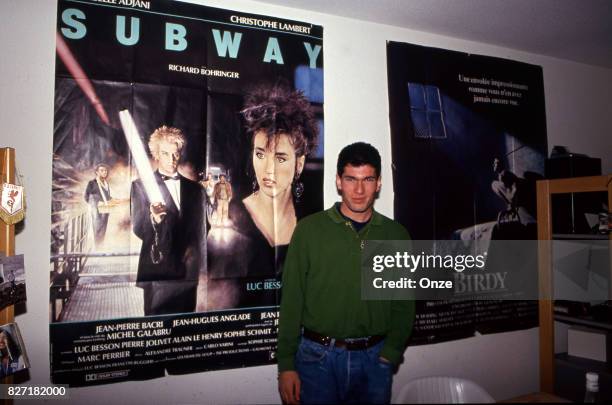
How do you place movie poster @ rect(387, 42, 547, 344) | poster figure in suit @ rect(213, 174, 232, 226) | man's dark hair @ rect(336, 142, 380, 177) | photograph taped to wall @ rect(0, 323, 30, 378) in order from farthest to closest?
movie poster @ rect(387, 42, 547, 344) → poster figure in suit @ rect(213, 174, 232, 226) → man's dark hair @ rect(336, 142, 380, 177) → photograph taped to wall @ rect(0, 323, 30, 378)

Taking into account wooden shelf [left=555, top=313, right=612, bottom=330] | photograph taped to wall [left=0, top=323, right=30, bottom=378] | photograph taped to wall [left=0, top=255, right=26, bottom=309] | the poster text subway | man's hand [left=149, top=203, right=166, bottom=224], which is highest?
the poster text subway

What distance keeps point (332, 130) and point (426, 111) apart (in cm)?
67

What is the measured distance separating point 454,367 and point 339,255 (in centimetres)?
134

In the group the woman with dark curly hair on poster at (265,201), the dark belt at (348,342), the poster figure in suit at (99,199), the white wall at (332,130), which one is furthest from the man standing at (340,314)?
the poster figure in suit at (99,199)

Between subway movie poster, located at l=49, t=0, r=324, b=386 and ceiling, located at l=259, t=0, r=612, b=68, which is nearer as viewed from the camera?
subway movie poster, located at l=49, t=0, r=324, b=386

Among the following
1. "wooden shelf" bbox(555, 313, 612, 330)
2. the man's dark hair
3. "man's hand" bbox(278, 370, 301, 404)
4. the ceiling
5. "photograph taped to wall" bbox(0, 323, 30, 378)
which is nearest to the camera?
"photograph taped to wall" bbox(0, 323, 30, 378)

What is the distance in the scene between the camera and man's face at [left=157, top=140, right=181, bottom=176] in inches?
76.6

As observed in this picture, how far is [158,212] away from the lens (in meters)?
1.93

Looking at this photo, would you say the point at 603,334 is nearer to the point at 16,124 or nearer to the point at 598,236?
the point at 598,236

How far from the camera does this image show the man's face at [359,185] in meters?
1.86

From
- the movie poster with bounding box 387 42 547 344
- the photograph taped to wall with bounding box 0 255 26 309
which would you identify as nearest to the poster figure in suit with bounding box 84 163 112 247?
the photograph taped to wall with bounding box 0 255 26 309

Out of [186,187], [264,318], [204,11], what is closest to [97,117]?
[186,187]

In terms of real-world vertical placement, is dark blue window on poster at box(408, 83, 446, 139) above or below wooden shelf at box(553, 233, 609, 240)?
above

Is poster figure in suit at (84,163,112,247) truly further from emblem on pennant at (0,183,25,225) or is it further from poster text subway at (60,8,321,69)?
poster text subway at (60,8,321,69)
